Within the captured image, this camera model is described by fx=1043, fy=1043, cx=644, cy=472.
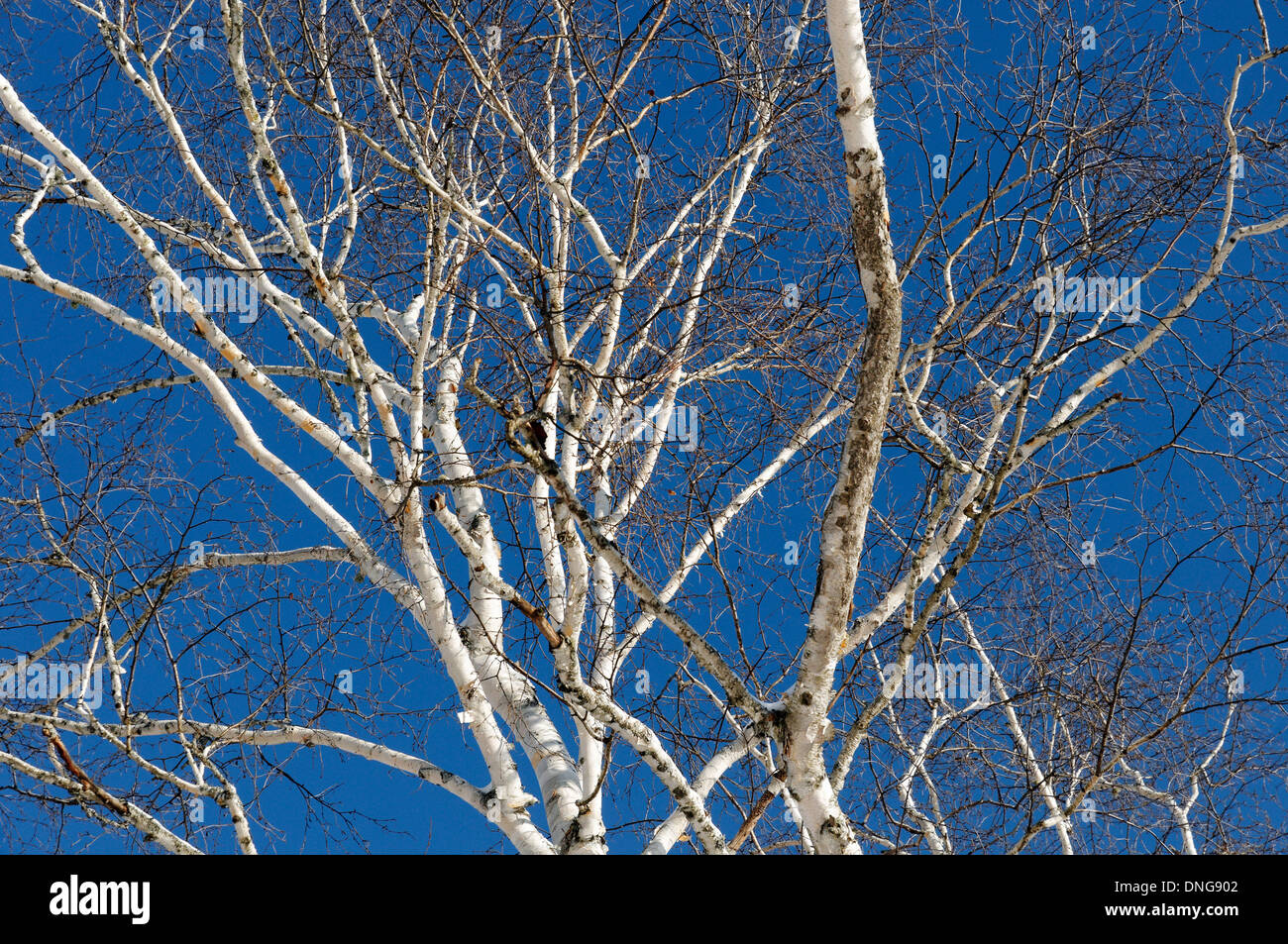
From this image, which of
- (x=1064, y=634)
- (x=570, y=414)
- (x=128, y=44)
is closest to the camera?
(x=570, y=414)

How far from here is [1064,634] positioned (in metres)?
6.49
